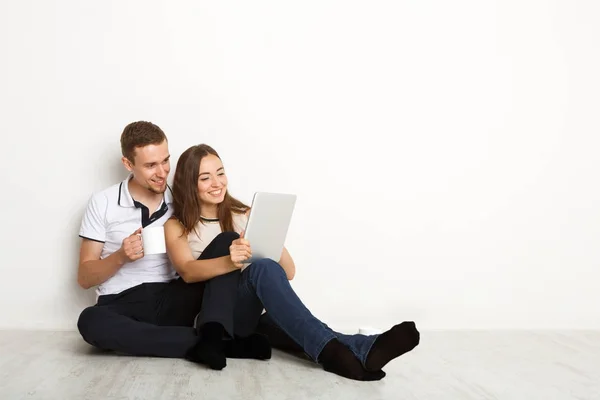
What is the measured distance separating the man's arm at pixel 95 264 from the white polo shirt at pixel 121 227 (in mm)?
36

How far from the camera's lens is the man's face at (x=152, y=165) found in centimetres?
288

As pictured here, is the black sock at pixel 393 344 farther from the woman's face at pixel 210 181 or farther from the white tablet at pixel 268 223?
the woman's face at pixel 210 181

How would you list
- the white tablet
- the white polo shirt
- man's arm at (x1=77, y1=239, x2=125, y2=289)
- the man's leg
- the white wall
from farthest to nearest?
the white wall → the white polo shirt → man's arm at (x1=77, y1=239, x2=125, y2=289) → the man's leg → the white tablet

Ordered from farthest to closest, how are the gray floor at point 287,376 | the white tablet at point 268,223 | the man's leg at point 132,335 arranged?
the man's leg at point 132,335, the white tablet at point 268,223, the gray floor at point 287,376

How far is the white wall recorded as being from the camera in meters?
3.28

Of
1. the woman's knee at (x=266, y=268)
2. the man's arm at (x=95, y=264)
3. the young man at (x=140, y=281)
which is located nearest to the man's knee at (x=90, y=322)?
the young man at (x=140, y=281)

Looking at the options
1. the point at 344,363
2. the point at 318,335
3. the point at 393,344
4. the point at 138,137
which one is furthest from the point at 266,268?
the point at 138,137

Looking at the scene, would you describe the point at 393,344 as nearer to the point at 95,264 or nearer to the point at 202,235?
the point at 202,235

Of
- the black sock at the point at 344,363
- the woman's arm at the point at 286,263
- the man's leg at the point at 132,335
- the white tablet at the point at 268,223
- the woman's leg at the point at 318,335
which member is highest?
the white tablet at the point at 268,223

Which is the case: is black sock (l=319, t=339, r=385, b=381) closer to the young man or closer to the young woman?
the young woman

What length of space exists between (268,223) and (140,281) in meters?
0.69

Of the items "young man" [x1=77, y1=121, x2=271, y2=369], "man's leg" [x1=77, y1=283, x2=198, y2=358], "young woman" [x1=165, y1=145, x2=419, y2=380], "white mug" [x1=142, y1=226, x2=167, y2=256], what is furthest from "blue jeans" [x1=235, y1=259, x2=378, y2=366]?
"white mug" [x1=142, y1=226, x2=167, y2=256]

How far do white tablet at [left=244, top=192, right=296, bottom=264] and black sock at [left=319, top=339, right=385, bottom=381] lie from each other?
1.36 feet

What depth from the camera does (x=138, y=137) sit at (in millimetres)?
2893
